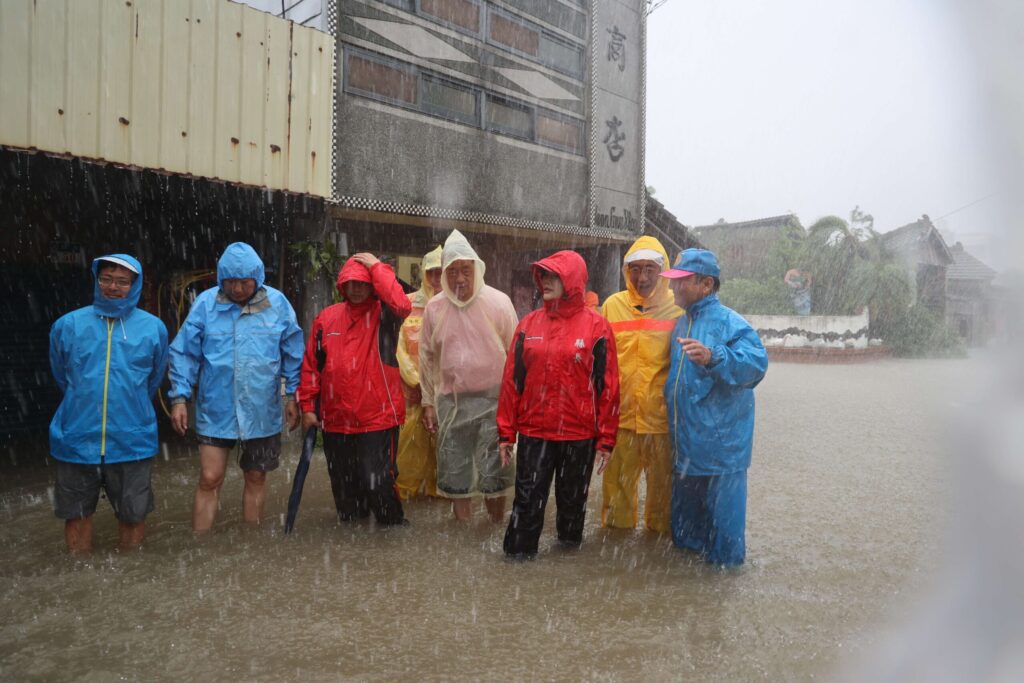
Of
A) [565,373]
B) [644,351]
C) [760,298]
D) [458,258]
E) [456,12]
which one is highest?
[456,12]

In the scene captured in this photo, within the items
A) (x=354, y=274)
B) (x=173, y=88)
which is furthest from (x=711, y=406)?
(x=173, y=88)

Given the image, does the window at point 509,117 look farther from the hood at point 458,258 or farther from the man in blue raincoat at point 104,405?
the man in blue raincoat at point 104,405

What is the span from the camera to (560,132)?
11.4 metres

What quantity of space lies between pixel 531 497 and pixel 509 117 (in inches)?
302

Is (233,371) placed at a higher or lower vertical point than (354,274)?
lower

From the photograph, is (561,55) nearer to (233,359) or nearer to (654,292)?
(654,292)

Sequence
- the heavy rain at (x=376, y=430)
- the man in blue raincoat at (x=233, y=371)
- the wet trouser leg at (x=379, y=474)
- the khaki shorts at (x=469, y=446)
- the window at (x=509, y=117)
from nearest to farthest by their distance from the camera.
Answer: the heavy rain at (x=376, y=430) < the man in blue raincoat at (x=233, y=371) < the wet trouser leg at (x=379, y=474) < the khaki shorts at (x=469, y=446) < the window at (x=509, y=117)

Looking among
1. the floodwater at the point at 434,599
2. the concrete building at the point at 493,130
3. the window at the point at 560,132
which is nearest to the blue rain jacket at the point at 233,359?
the floodwater at the point at 434,599

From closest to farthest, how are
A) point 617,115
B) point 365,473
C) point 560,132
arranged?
1. point 365,473
2. point 560,132
3. point 617,115

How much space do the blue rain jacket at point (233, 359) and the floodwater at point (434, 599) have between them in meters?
0.82

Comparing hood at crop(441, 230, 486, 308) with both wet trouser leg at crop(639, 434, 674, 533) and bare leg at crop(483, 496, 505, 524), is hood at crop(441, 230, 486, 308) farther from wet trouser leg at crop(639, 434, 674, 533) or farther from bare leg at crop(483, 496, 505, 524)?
wet trouser leg at crop(639, 434, 674, 533)

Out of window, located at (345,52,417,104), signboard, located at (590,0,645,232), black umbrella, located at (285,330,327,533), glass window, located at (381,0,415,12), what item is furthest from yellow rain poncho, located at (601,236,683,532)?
signboard, located at (590,0,645,232)

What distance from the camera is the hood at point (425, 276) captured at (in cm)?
550

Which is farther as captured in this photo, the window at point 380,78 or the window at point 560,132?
the window at point 560,132
